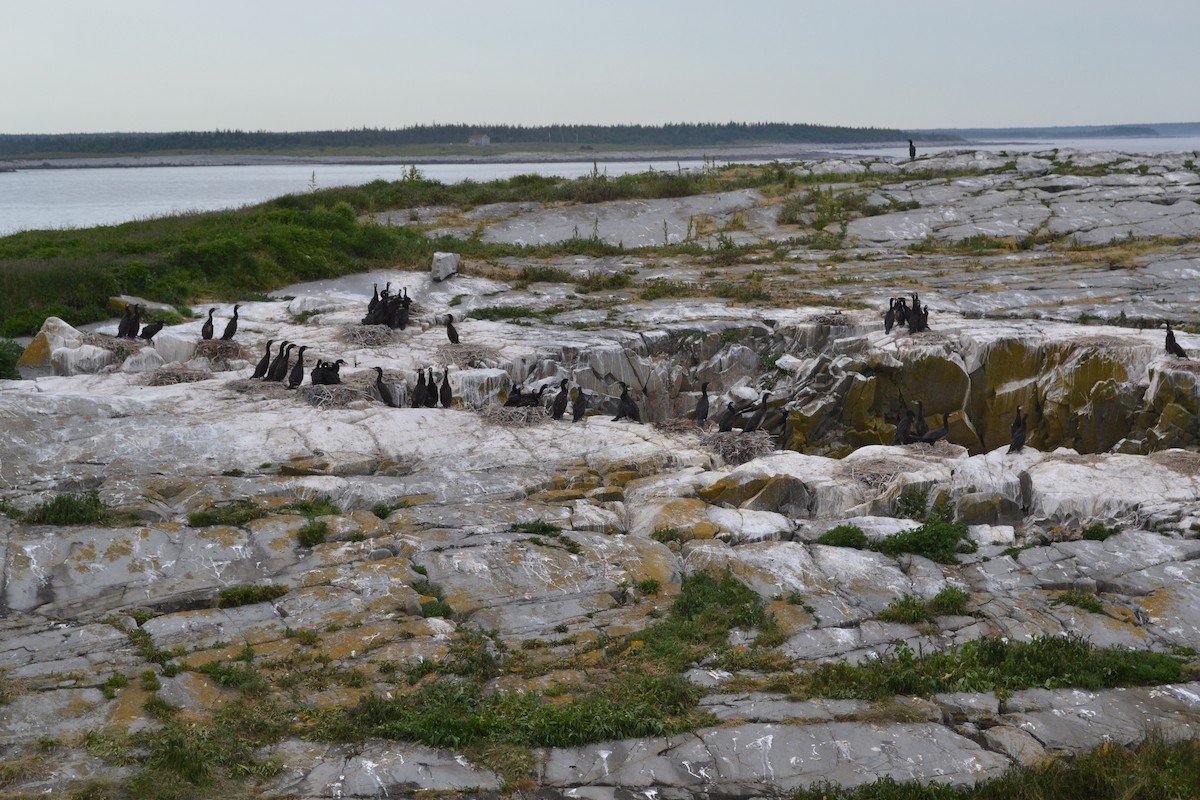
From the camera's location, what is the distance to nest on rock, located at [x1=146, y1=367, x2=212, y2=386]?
1800 cm

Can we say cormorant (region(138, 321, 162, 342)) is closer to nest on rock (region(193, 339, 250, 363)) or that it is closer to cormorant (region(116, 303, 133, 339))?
cormorant (region(116, 303, 133, 339))

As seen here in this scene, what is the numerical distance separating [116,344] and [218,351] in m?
1.96

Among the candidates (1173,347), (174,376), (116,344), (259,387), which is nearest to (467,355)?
(259,387)

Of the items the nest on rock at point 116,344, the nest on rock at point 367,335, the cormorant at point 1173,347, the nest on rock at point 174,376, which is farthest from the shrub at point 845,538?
the nest on rock at point 116,344

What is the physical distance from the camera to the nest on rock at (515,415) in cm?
1705

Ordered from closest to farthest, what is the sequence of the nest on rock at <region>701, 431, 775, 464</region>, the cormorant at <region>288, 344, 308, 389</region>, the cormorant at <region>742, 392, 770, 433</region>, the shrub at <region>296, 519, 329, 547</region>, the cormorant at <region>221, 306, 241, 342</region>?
the shrub at <region>296, 519, 329, 547</region> < the nest on rock at <region>701, 431, 775, 464</region> < the cormorant at <region>288, 344, 308, 389</region> < the cormorant at <region>742, 392, 770, 433</region> < the cormorant at <region>221, 306, 241, 342</region>

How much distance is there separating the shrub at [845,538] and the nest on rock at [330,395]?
812 cm

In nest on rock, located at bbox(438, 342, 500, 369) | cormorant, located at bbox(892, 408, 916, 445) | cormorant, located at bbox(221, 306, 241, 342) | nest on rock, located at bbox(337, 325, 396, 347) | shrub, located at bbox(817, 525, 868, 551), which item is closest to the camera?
shrub, located at bbox(817, 525, 868, 551)

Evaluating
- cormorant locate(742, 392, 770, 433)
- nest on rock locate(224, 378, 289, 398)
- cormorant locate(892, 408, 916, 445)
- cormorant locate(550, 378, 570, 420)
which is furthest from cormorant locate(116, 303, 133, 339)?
cormorant locate(892, 408, 916, 445)

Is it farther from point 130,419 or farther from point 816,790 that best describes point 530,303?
point 816,790

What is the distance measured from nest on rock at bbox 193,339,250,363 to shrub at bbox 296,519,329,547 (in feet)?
26.6

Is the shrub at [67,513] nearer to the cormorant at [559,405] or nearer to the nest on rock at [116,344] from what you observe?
the cormorant at [559,405]

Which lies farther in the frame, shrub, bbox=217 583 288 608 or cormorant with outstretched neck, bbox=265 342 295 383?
cormorant with outstretched neck, bbox=265 342 295 383

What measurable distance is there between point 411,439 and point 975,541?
327 inches
